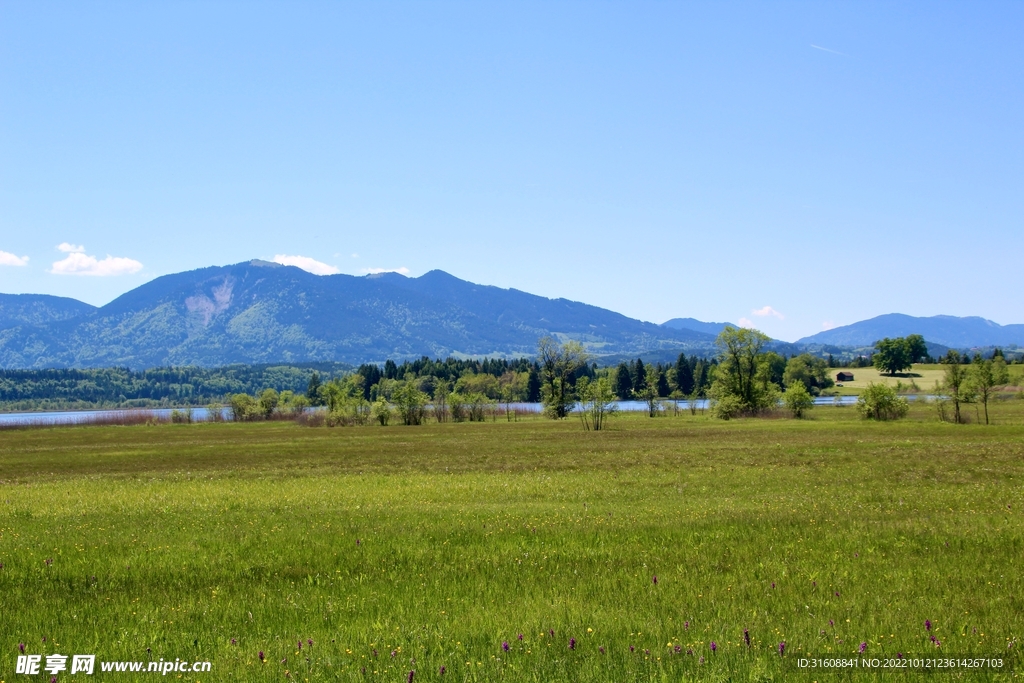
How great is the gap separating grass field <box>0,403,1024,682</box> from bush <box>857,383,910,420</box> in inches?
2950

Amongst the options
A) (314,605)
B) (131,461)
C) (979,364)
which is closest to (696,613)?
(314,605)

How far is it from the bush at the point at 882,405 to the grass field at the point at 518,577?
74.9m

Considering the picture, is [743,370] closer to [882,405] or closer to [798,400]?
[798,400]

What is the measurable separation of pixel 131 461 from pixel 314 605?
1866 inches

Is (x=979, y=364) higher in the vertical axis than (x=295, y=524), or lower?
higher

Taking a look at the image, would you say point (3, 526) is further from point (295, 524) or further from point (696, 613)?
point (696, 613)

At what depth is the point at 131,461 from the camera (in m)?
52.7

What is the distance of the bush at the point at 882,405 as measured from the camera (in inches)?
3866

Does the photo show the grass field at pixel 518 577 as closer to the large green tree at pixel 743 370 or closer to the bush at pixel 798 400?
the bush at pixel 798 400

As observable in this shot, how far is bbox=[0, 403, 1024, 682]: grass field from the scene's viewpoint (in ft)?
31.3

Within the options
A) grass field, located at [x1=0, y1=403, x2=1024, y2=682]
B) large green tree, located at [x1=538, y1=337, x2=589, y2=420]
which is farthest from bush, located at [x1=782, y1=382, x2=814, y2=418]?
grass field, located at [x1=0, y1=403, x2=1024, y2=682]

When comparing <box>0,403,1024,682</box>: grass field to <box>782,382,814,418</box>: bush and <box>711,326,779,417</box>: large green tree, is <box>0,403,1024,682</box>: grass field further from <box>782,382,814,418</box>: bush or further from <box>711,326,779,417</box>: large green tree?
<box>711,326,779,417</box>: large green tree

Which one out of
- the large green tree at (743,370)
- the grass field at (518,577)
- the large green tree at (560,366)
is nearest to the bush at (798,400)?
the large green tree at (743,370)

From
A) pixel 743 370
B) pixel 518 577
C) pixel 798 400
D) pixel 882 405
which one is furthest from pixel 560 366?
pixel 518 577
